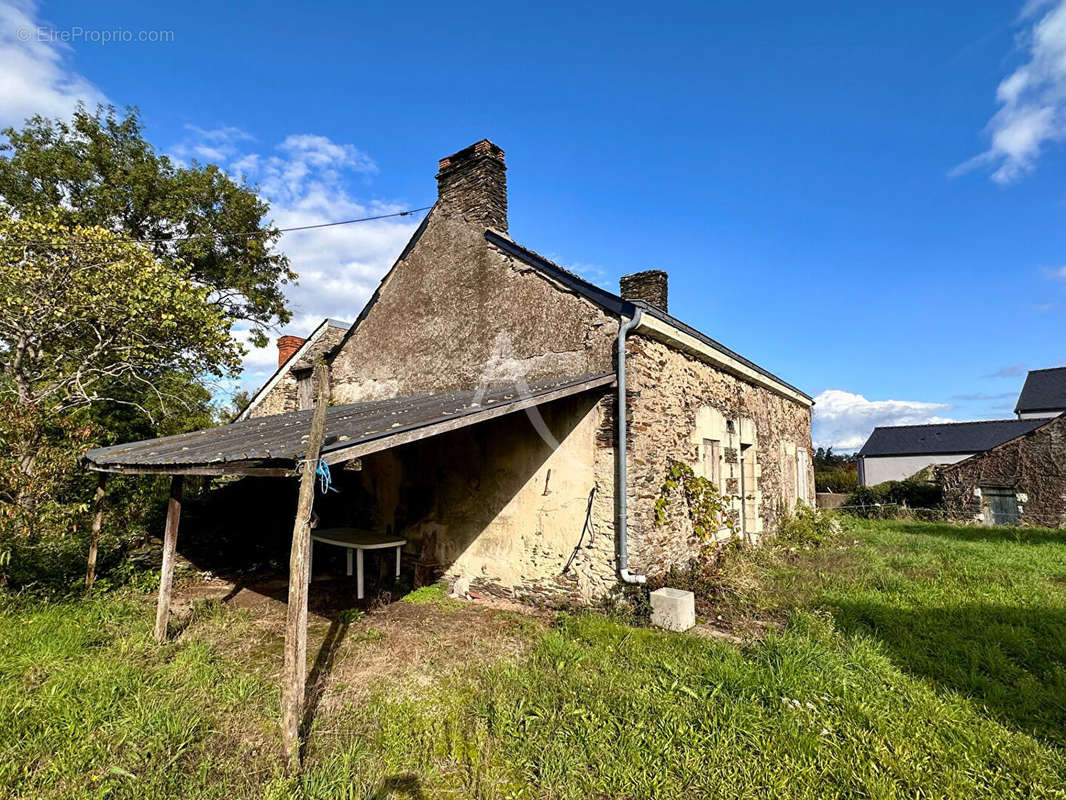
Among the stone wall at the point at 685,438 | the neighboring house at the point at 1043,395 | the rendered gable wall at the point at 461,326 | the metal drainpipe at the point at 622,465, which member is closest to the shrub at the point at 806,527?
the stone wall at the point at 685,438

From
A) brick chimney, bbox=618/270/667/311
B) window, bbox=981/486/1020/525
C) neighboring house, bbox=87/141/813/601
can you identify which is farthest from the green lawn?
window, bbox=981/486/1020/525

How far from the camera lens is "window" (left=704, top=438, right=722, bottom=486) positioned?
7692mm

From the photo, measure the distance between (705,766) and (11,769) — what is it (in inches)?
163

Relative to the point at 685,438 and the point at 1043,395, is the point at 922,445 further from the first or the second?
the point at 685,438

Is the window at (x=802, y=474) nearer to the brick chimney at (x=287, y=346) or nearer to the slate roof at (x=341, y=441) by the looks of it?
the slate roof at (x=341, y=441)

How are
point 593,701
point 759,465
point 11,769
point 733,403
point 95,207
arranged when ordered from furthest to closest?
Answer: point 95,207 → point 759,465 → point 733,403 → point 593,701 → point 11,769

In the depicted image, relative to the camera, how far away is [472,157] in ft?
26.0

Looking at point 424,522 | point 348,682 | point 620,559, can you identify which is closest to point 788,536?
point 620,559

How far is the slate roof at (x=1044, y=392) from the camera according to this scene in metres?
28.7

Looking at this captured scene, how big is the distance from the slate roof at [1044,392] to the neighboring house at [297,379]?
1463 inches

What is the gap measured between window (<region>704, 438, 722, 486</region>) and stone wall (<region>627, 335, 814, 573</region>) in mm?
30

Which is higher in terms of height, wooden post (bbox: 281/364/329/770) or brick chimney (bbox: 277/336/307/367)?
brick chimney (bbox: 277/336/307/367)

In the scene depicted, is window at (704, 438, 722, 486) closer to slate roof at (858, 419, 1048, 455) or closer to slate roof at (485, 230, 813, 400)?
slate roof at (485, 230, 813, 400)

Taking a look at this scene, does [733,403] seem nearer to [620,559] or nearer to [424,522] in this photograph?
[620,559]
